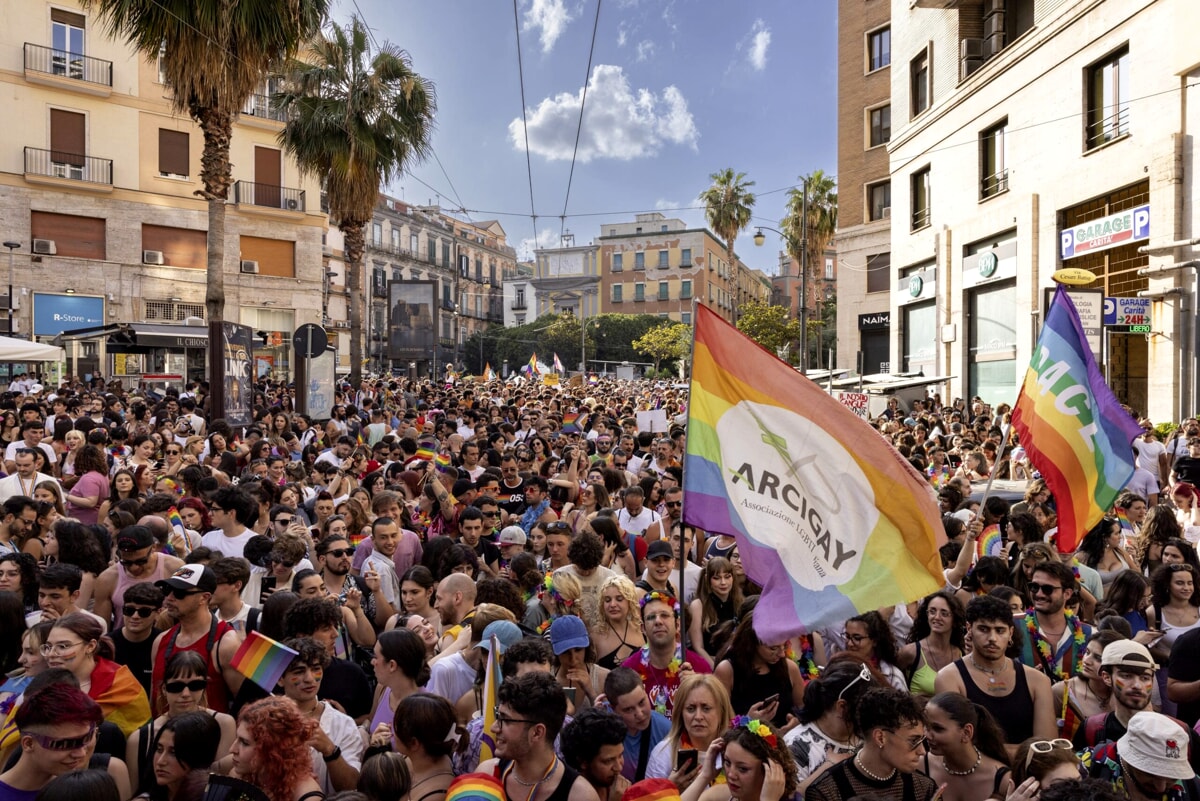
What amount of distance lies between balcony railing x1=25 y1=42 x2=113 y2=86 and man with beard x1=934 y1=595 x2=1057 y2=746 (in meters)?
34.5

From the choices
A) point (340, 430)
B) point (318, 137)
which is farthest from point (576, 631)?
point (318, 137)

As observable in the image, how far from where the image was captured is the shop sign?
1767 cm

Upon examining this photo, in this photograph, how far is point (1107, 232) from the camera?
62.2 ft

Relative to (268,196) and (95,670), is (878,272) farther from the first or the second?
(95,670)

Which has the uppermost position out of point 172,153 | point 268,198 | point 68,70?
point 68,70

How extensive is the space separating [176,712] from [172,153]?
3422cm

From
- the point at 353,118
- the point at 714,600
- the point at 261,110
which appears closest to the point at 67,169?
the point at 261,110

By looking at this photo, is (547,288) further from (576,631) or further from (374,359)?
(576,631)

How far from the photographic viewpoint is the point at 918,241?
2934 cm

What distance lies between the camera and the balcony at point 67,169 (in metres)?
30.1

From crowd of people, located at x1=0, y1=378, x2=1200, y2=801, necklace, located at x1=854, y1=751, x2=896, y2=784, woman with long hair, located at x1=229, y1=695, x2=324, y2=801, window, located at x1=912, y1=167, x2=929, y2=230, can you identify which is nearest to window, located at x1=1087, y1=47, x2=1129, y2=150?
window, located at x1=912, y1=167, x2=929, y2=230

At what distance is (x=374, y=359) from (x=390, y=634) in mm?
71190

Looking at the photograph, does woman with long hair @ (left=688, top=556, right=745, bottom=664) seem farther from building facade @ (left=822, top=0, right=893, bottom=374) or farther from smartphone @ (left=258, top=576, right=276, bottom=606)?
building facade @ (left=822, top=0, right=893, bottom=374)

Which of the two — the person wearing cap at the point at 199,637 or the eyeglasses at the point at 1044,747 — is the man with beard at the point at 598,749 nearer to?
the eyeglasses at the point at 1044,747
